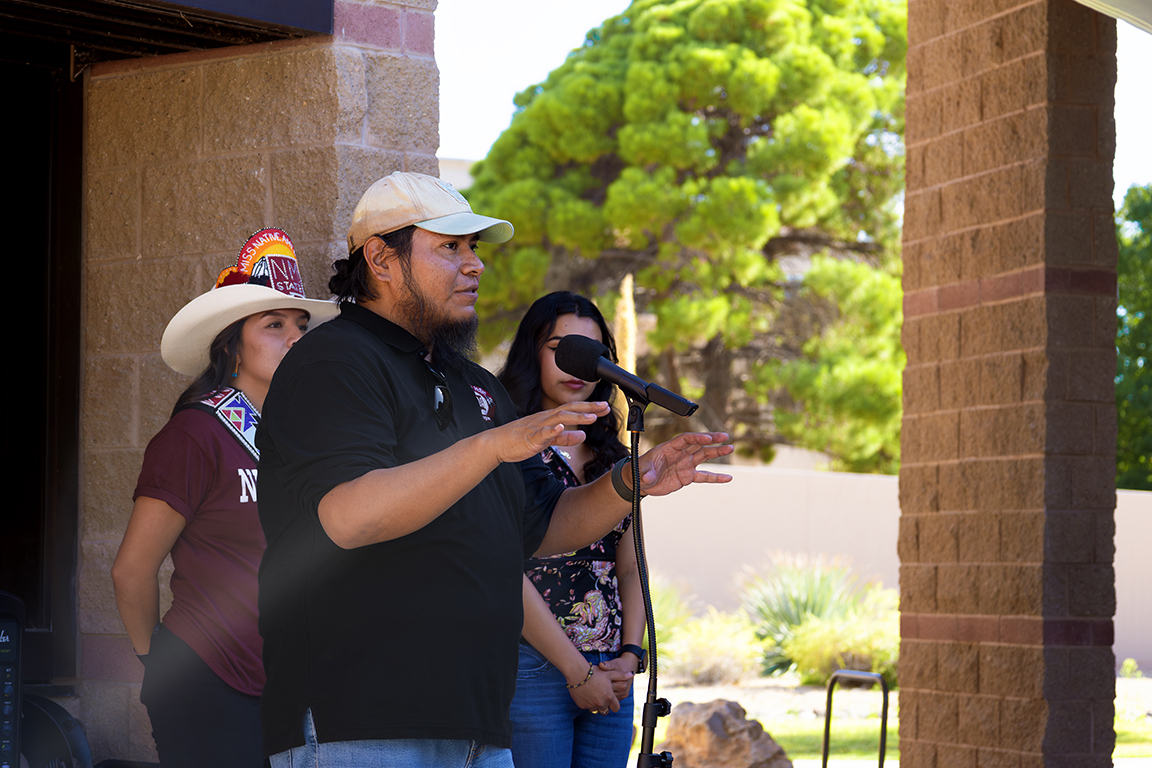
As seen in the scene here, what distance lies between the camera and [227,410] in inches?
133

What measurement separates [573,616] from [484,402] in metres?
1.17

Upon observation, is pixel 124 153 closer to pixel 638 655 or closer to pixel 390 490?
pixel 638 655

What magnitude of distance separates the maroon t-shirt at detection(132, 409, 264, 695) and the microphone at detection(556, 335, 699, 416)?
1190 mm

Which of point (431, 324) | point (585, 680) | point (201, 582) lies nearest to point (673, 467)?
point (431, 324)

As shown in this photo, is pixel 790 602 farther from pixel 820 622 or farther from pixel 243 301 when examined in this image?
pixel 243 301

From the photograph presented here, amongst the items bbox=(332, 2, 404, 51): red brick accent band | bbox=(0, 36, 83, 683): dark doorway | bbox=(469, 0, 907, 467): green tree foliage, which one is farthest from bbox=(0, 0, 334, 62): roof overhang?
bbox=(469, 0, 907, 467): green tree foliage

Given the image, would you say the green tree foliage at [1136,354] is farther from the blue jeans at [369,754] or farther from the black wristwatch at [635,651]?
the blue jeans at [369,754]

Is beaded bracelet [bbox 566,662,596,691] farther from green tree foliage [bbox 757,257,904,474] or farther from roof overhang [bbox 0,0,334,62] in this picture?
green tree foliage [bbox 757,257,904,474]

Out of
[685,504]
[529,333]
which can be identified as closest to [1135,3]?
[529,333]

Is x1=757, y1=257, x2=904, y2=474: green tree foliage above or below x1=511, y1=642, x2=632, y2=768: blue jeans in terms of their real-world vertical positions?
above

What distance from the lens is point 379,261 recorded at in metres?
2.60

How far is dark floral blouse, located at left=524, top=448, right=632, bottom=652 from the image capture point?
3727 millimetres

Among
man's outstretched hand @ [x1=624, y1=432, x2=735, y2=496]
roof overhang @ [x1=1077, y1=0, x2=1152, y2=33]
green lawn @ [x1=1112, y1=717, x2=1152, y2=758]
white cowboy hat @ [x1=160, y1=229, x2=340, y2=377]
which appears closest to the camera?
man's outstretched hand @ [x1=624, y1=432, x2=735, y2=496]

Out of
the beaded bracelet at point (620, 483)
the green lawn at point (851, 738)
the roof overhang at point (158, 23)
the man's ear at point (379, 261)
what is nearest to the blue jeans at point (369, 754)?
the beaded bracelet at point (620, 483)
